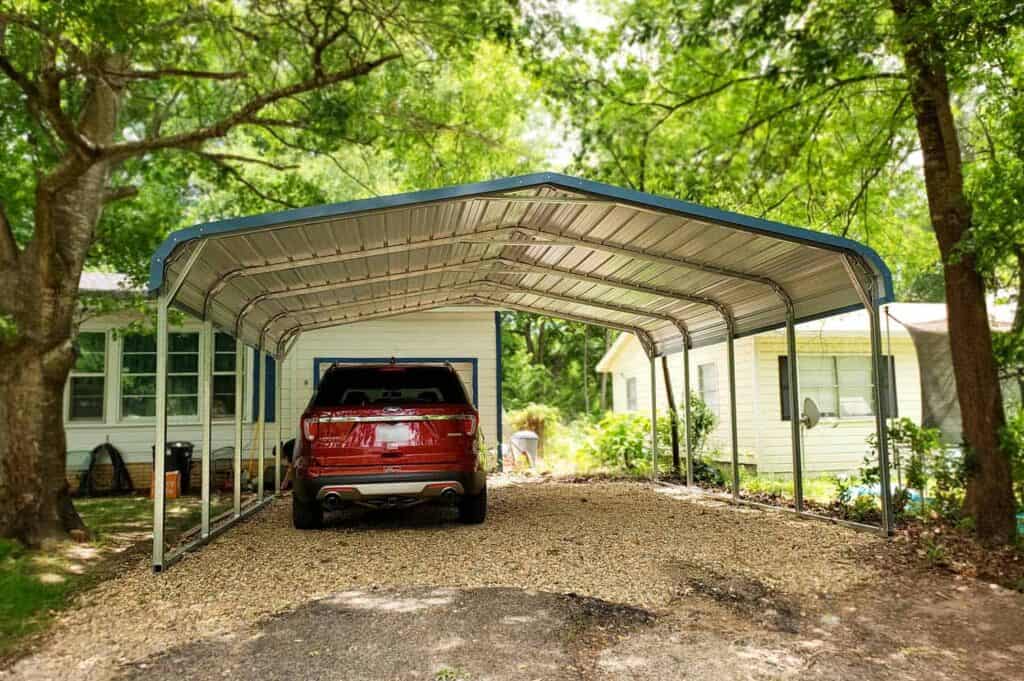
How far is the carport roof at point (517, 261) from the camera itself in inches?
263

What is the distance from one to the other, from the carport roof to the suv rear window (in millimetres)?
1248

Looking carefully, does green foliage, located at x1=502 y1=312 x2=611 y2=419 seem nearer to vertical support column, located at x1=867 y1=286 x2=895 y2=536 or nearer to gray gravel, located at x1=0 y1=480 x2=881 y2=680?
gray gravel, located at x1=0 y1=480 x2=881 y2=680

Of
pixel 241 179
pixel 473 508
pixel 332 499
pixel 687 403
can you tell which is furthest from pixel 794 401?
pixel 241 179

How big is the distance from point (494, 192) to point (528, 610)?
3.38 m

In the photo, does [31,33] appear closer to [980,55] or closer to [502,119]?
[980,55]

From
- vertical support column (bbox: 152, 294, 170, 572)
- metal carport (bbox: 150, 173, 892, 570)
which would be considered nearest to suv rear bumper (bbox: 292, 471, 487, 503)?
metal carport (bbox: 150, 173, 892, 570)

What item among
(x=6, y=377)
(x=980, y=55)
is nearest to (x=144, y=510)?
(x=6, y=377)

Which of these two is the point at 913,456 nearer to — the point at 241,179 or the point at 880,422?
the point at 880,422

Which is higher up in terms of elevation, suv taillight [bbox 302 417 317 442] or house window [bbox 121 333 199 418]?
house window [bbox 121 333 199 418]

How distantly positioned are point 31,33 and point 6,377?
388 cm

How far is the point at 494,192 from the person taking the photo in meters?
6.57

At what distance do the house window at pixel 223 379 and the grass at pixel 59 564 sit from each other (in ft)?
9.83

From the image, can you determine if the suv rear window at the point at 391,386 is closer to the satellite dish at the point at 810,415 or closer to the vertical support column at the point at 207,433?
the vertical support column at the point at 207,433

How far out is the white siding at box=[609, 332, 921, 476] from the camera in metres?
14.3
